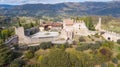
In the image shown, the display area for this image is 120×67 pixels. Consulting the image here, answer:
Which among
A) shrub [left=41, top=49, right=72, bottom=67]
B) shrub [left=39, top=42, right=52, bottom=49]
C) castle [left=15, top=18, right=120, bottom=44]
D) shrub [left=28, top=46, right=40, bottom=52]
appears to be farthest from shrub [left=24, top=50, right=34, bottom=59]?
castle [left=15, top=18, right=120, bottom=44]

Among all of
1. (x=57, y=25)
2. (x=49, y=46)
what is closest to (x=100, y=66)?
(x=49, y=46)

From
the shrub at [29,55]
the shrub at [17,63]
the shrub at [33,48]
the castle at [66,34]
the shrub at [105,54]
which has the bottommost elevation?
the shrub at [105,54]

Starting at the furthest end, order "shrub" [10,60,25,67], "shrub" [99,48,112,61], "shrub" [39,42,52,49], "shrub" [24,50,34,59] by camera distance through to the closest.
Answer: "shrub" [39,42,52,49] → "shrub" [99,48,112,61] → "shrub" [24,50,34,59] → "shrub" [10,60,25,67]

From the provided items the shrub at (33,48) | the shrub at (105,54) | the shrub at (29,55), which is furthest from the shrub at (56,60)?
the shrub at (105,54)

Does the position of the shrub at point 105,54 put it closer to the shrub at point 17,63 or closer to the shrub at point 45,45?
the shrub at point 45,45

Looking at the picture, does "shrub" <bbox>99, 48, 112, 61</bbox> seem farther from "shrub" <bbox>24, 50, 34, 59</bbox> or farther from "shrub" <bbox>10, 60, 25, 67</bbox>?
"shrub" <bbox>10, 60, 25, 67</bbox>

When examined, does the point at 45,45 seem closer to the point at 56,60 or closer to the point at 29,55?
the point at 29,55

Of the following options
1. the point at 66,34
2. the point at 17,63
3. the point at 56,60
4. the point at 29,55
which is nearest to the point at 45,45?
the point at 29,55

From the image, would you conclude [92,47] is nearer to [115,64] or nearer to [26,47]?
[115,64]

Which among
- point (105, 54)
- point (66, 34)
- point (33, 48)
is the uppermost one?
point (66, 34)

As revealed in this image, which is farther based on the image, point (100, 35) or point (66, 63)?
point (100, 35)

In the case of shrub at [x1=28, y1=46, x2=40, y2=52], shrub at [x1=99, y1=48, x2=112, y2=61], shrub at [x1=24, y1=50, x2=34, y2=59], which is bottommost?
shrub at [x1=99, y1=48, x2=112, y2=61]
